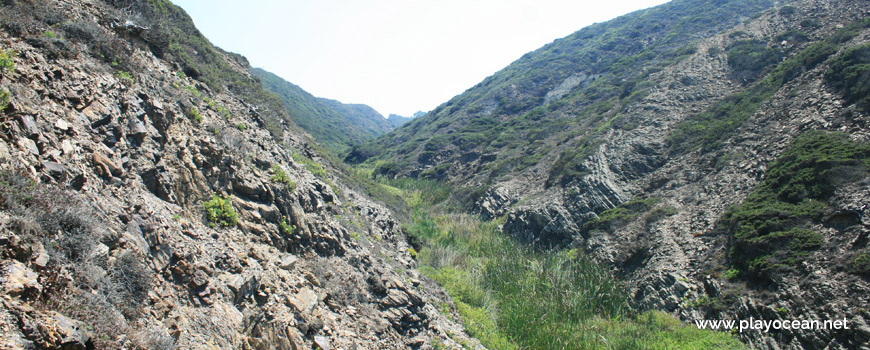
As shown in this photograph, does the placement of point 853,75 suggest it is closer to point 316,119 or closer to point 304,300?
point 304,300

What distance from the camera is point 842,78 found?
40.9ft

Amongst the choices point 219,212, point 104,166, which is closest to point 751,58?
point 219,212

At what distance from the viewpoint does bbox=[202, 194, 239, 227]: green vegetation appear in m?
5.44

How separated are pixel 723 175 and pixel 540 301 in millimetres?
7936

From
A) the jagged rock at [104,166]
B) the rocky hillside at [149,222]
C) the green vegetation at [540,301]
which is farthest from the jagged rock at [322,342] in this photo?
the green vegetation at [540,301]

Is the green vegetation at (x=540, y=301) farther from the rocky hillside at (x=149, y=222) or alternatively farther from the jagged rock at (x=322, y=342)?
the jagged rock at (x=322, y=342)

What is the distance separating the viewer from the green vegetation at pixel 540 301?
8523 millimetres

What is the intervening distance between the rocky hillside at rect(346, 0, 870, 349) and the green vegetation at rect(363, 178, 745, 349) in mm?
778

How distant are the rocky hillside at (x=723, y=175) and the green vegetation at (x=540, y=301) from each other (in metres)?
0.78

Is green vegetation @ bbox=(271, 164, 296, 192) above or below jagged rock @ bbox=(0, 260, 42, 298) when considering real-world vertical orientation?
below

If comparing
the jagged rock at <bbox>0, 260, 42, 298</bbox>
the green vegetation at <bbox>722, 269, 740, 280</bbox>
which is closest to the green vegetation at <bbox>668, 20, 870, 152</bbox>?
the green vegetation at <bbox>722, 269, 740, 280</bbox>

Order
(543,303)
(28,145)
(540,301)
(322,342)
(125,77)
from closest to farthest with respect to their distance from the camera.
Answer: (28,145) < (322,342) < (125,77) < (543,303) < (540,301)

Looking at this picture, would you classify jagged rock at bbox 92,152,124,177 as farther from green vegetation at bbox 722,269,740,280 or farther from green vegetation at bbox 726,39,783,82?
green vegetation at bbox 726,39,783,82

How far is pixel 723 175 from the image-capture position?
1286 cm
